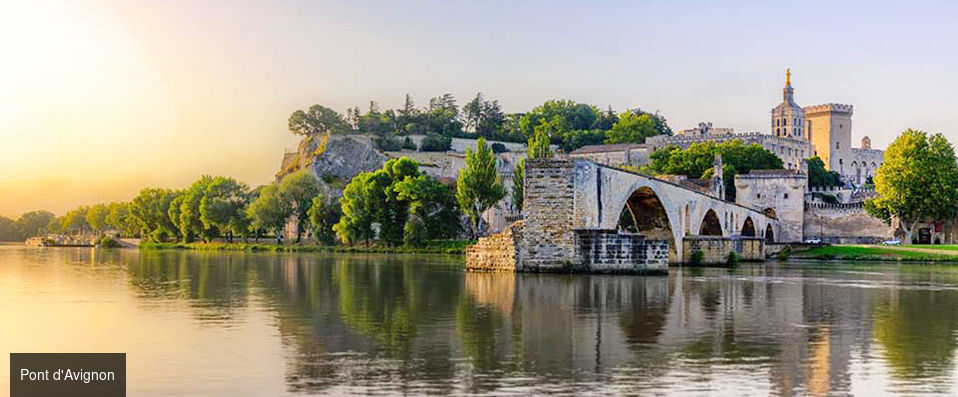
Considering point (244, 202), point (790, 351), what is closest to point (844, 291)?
point (790, 351)

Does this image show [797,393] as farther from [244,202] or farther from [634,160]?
[634,160]

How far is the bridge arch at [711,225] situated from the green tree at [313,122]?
7525 centimetres

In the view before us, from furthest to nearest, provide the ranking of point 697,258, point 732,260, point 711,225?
point 711,225 < point 732,260 < point 697,258

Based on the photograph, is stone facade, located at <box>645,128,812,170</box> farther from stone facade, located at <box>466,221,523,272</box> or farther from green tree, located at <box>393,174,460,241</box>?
stone facade, located at <box>466,221,523,272</box>

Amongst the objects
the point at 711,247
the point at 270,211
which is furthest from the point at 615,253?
the point at 270,211

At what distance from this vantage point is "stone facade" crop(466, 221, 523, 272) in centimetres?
3484

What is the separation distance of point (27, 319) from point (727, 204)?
4814 cm

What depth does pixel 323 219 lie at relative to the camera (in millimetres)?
74375

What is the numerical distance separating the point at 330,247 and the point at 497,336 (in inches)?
2253

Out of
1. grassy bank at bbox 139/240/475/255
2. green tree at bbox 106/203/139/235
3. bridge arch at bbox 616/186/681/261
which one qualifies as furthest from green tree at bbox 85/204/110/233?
bridge arch at bbox 616/186/681/261

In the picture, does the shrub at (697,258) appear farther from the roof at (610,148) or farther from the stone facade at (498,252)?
the roof at (610,148)

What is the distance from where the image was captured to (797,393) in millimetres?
11125

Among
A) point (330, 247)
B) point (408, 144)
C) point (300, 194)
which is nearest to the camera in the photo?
point (330, 247)

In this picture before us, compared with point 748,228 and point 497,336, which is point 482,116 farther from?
point 497,336
